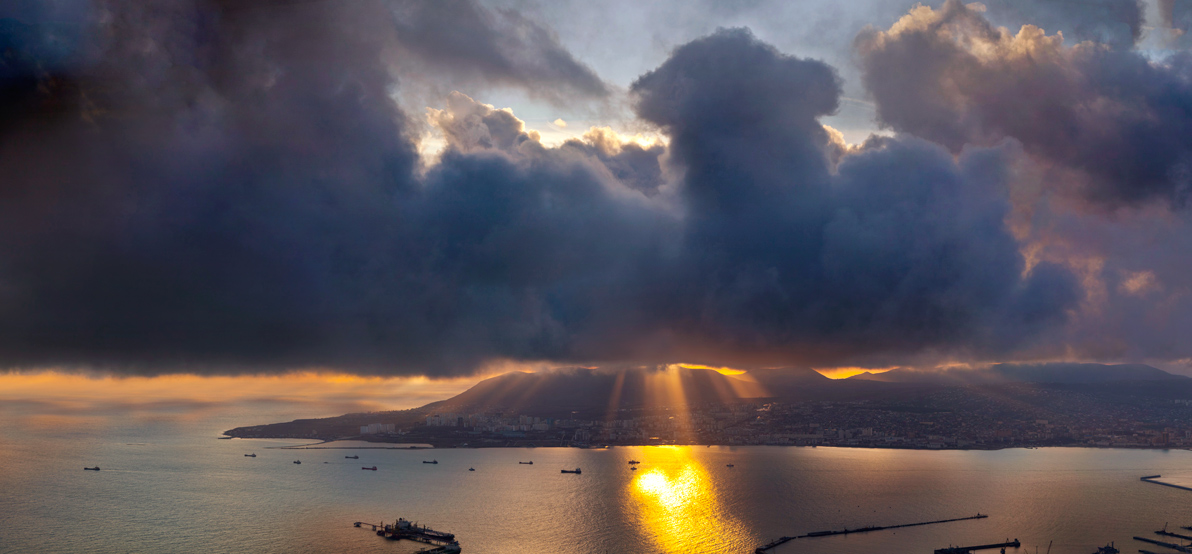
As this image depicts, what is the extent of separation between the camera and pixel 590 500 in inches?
3780

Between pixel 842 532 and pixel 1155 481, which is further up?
pixel 842 532

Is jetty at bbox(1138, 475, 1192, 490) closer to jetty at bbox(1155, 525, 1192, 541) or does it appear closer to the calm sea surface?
the calm sea surface

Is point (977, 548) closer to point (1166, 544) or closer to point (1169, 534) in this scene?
point (1166, 544)

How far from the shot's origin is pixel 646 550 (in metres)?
67.8

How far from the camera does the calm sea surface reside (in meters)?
72.4

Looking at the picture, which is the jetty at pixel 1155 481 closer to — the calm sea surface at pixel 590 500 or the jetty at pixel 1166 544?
the calm sea surface at pixel 590 500

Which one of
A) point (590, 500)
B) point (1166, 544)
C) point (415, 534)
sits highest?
point (415, 534)

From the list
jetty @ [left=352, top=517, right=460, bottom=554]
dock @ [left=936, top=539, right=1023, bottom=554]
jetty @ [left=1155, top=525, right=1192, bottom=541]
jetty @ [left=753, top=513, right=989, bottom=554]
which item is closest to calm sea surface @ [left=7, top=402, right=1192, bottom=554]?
jetty @ [left=753, top=513, right=989, bottom=554]

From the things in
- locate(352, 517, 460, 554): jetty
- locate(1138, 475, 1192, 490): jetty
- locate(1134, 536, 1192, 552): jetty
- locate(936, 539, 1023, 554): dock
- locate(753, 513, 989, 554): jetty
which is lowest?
locate(1138, 475, 1192, 490): jetty

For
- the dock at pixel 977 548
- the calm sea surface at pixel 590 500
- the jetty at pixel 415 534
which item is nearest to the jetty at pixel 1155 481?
the calm sea surface at pixel 590 500

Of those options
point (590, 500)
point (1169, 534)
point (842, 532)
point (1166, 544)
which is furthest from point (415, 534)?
point (1169, 534)

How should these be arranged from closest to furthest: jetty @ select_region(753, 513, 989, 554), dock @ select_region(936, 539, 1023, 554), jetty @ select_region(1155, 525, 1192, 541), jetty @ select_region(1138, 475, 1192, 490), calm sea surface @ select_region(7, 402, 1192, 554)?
dock @ select_region(936, 539, 1023, 554), jetty @ select_region(753, 513, 989, 554), jetty @ select_region(1155, 525, 1192, 541), calm sea surface @ select_region(7, 402, 1192, 554), jetty @ select_region(1138, 475, 1192, 490)

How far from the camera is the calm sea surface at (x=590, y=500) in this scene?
7238 cm

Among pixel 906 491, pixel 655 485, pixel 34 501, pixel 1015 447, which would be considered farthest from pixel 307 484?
pixel 1015 447
